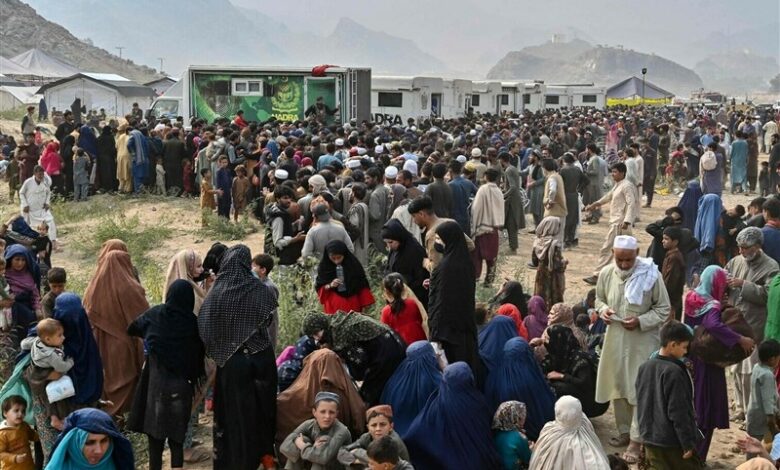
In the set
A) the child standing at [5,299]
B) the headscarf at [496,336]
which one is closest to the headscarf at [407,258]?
the headscarf at [496,336]

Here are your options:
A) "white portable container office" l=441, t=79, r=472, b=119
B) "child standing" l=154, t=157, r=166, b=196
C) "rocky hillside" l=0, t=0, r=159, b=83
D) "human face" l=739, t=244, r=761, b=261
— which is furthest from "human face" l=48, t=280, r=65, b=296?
"rocky hillside" l=0, t=0, r=159, b=83

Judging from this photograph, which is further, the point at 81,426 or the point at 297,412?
the point at 297,412

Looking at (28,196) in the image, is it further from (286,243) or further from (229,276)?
(229,276)

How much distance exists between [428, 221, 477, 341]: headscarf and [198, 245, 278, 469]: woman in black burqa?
1.12 metres

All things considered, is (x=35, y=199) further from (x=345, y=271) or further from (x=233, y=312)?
(x=233, y=312)

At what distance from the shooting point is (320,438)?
16.7 feet

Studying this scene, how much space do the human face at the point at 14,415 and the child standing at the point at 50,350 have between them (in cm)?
17

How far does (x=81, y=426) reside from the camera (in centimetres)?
429

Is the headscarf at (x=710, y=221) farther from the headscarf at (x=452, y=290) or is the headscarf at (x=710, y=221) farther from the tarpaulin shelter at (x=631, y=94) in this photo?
the tarpaulin shelter at (x=631, y=94)

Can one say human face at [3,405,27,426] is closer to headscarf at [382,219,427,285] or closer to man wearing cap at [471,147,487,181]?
headscarf at [382,219,427,285]

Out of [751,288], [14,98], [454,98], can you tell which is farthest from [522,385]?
[14,98]

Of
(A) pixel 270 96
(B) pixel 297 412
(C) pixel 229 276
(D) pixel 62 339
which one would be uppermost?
(A) pixel 270 96

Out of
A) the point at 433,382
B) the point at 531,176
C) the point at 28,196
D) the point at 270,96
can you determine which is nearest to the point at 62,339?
the point at 433,382

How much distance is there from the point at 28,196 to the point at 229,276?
23.0 ft
